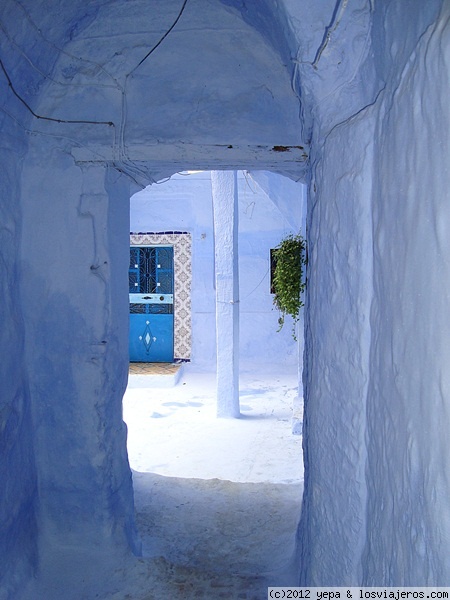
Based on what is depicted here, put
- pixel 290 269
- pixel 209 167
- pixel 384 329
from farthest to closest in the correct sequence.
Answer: pixel 290 269 → pixel 209 167 → pixel 384 329

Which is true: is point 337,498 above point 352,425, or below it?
below

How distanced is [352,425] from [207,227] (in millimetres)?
8619

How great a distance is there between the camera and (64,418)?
297 centimetres

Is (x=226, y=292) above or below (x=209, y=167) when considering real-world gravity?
below

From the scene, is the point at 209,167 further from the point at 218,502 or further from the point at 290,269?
the point at 218,502

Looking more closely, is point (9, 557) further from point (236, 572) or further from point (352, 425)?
point (352, 425)

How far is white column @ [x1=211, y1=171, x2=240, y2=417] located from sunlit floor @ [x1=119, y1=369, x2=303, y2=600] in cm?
39

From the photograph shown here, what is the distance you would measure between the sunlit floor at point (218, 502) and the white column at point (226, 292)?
39 centimetres

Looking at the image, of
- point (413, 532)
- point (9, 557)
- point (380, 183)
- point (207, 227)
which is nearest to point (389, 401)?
point (413, 532)

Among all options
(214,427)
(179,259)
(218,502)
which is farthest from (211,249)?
(218,502)

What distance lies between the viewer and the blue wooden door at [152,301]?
1029 centimetres

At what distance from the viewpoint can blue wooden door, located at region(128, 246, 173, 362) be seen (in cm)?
1029

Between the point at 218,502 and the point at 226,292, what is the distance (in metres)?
4.17

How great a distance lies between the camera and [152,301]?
33.9 feet
